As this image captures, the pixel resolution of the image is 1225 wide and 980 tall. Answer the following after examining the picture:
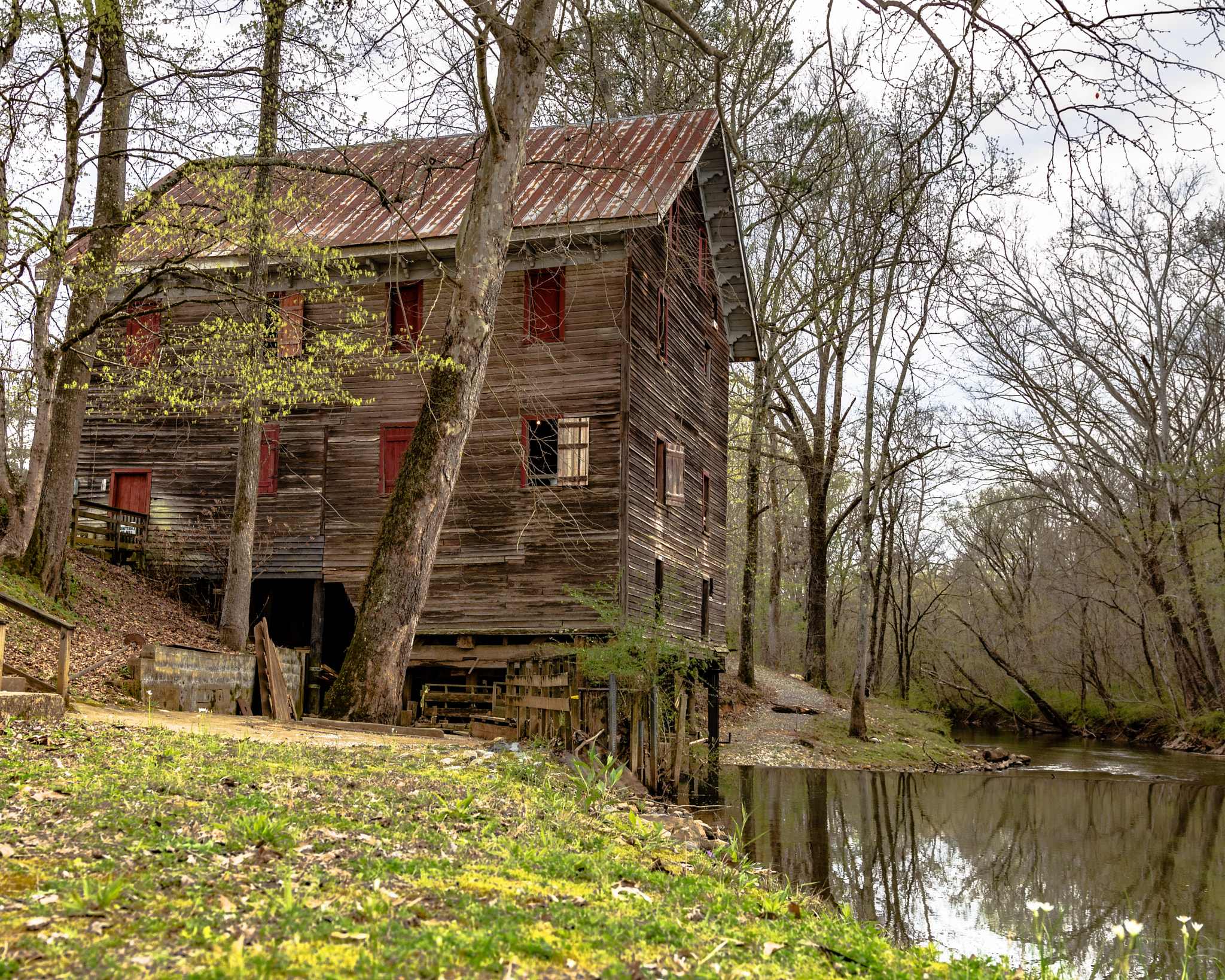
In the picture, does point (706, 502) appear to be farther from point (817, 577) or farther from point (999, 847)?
point (999, 847)

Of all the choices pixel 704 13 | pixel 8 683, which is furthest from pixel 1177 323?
pixel 8 683

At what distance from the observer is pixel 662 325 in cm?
2188

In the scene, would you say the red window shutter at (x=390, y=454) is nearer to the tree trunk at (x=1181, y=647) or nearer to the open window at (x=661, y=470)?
the open window at (x=661, y=470)

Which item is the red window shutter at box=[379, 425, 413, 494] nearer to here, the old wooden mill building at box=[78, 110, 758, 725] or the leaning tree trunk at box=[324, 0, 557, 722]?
the old wooden mill building at box=[78, 110, 758, 725]

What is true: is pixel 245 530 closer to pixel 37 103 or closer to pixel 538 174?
pixel 37 103

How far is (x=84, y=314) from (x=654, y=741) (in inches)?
431

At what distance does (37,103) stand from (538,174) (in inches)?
370

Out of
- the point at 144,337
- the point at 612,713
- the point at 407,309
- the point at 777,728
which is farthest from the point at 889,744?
the point at 144,337

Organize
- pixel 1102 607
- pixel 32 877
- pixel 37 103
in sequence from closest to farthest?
1. pixel 32 877
2. pixel 37 103
3. pixel 1102 607

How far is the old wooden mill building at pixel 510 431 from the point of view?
1914 cm

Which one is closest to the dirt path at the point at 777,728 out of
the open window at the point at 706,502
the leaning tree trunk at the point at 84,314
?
the open window at the point at 706,502

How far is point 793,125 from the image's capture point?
2769cm

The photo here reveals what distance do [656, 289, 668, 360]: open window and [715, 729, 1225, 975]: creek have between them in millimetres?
8853

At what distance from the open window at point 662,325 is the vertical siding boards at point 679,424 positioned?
6.4 inches
